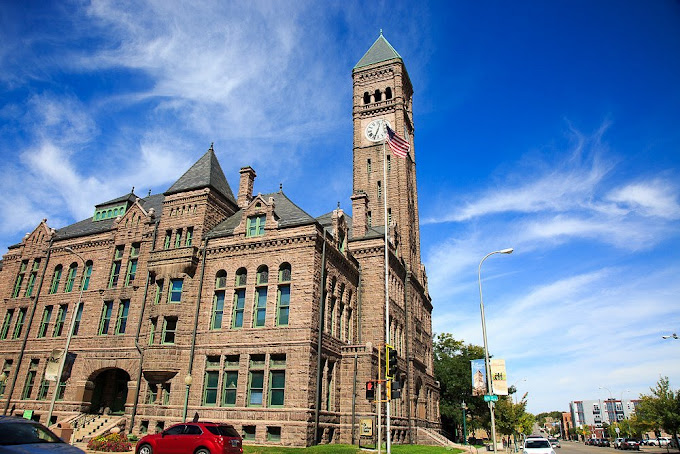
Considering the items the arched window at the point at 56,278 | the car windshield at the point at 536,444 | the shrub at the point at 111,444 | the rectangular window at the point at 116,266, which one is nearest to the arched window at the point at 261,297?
the shrub at the point at 111,444

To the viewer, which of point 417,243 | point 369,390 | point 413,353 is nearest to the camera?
point 369,390

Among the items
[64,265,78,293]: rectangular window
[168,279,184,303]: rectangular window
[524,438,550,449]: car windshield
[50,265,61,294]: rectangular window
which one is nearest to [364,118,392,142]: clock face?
[168,279,184,303]: rectangular window

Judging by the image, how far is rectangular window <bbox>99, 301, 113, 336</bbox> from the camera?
3291cm

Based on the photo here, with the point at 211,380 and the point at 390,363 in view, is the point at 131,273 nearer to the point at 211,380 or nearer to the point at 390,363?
the point at 211,380

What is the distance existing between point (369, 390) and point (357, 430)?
37.1 ft

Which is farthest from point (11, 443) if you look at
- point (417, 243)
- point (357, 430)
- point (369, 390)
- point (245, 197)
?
point (417, 243)

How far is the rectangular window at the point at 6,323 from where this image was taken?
37.5 m

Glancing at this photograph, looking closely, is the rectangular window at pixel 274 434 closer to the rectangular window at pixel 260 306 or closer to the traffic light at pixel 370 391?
the rectangular window at pixel 260 306

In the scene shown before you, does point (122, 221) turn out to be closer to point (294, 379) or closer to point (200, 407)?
point (200, 407)

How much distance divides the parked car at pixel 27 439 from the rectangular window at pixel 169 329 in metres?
18.9

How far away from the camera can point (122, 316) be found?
3253 centimetres

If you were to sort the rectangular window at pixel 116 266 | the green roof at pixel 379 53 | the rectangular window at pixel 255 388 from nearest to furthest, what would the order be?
the rectangular window at pixel 255 388 → the rectangular window at pixel 116 266 → the green roof at pixel 379 53

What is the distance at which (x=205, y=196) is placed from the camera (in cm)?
3256

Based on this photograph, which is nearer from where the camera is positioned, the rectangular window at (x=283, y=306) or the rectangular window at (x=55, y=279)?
the rectangular window at (x=283, y=306)
